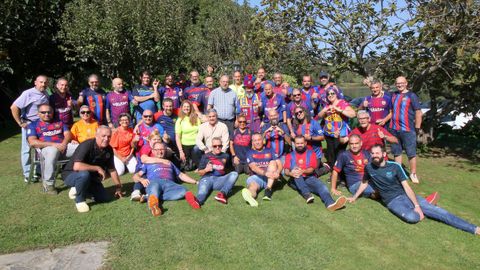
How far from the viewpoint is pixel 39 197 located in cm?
568

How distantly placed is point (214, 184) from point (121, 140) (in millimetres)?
2072

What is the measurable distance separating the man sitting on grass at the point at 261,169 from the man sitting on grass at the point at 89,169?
6.92ft

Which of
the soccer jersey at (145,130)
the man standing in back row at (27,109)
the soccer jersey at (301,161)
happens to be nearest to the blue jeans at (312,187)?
the soccer jersey at (301,161)

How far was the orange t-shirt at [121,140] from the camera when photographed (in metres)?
6.71

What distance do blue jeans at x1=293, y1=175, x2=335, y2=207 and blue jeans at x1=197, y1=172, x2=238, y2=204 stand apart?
1029 millimetres

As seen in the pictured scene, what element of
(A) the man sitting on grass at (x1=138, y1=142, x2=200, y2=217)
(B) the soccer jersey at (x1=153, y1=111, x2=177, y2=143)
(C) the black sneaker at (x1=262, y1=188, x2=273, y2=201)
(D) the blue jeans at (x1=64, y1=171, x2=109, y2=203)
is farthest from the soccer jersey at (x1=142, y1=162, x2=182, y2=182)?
(B) the soccer jersey at (x1=153, y1=111, x2=177, y2=143)

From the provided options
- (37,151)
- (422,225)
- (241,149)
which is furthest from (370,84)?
(37,151)

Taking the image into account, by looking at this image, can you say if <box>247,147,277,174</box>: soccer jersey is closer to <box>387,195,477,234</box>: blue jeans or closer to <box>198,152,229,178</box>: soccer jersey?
<box>198,152,229,178</box>: soccer jersey

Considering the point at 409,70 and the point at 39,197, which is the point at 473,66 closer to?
the point at 409,70

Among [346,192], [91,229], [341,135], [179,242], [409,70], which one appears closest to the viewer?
[179,242]

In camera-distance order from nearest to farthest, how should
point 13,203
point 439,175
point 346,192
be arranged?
point 13,203 → point 346,192 → point 439,175

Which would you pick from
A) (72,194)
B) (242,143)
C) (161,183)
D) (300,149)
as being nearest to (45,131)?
(72,194)

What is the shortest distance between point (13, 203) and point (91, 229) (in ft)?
5.86

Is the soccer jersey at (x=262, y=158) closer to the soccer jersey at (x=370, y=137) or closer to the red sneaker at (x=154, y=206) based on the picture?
the soccer jersey at (x=370, y=137)
